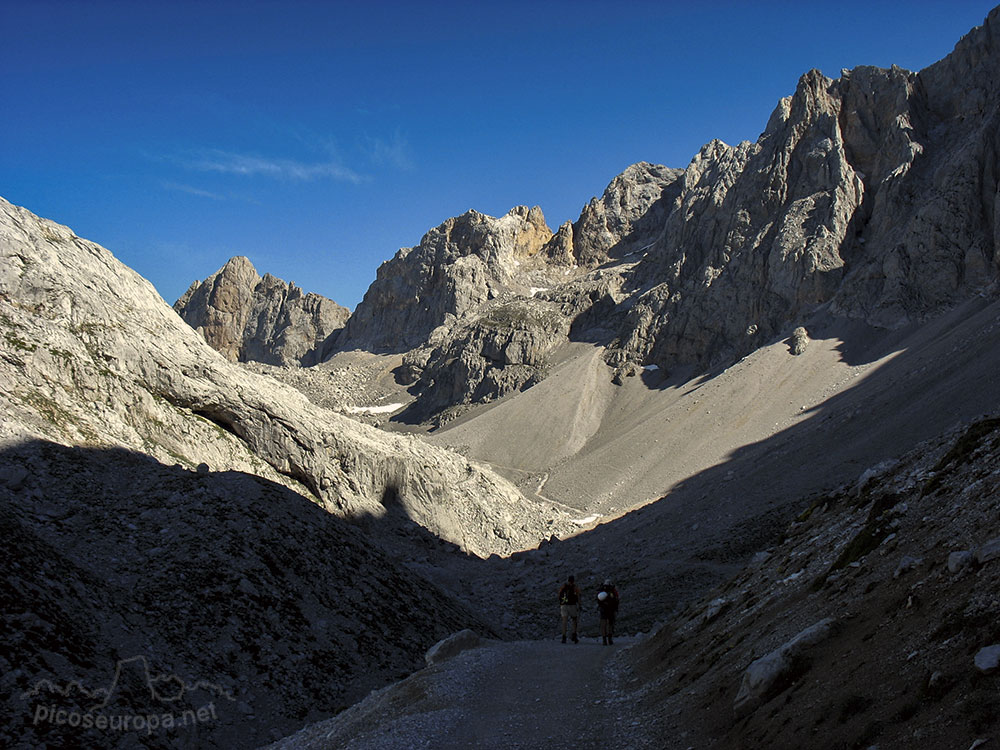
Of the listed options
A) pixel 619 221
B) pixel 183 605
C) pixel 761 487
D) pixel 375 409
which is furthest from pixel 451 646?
pixel 619 221

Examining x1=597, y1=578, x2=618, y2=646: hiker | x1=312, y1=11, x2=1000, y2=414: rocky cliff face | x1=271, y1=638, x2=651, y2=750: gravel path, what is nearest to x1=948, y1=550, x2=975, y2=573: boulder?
x1=271, y1=638, x2=651, y2=750: gravel path

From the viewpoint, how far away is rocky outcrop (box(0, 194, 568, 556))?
77.8ft

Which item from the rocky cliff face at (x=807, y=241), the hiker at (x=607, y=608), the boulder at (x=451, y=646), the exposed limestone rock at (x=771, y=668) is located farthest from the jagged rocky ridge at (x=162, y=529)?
the rocky cliff face at (x=807, y=241)

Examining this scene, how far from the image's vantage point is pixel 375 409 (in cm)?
14350

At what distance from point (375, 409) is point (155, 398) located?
116m

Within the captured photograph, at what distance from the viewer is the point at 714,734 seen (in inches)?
305

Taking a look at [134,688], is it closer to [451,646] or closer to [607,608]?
[451,646]

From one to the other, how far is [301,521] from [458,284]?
150 metres

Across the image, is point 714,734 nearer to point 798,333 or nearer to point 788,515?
point 788,515


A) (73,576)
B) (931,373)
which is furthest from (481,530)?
(931,373)

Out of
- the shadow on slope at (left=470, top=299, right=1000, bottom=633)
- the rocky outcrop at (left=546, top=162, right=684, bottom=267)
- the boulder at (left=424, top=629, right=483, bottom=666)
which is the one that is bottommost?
the shadow on slope at (left=470, top=299, right=1000, bottom=633)

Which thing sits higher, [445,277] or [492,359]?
[445,277]

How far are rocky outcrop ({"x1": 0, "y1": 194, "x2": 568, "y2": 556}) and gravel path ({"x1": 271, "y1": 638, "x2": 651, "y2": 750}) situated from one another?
14.2 meters

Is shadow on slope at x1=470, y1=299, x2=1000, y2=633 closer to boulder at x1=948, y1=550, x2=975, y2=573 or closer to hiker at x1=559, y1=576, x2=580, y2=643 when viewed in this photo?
hiker at x1=559, y1=576, x2=580, y2=643
